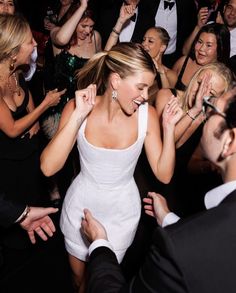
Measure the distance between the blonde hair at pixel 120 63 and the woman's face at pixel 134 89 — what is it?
3 cm

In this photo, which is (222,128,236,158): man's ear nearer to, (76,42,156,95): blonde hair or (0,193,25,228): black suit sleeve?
(76,42,156,95): blonde hair

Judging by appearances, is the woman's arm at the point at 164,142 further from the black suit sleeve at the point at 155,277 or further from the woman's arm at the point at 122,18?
the woman's arm at the point at 122,18

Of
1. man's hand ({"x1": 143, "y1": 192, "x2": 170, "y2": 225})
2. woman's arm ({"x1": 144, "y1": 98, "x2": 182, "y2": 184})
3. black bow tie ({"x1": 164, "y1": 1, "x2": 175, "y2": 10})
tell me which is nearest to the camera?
man's hand ({"x1": 143, "y1": 192, "x2": 170, "y2": 225})

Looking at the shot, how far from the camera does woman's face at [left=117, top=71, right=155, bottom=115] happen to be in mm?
1923

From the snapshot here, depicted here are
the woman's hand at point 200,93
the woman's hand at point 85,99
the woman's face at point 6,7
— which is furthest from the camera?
the woman's face at point 6,7

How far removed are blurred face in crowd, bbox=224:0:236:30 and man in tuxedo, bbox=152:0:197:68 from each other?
1.96ft

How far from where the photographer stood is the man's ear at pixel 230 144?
1135 mm

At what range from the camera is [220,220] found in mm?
960

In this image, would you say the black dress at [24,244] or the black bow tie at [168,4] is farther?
the black bow tie at [168,4]

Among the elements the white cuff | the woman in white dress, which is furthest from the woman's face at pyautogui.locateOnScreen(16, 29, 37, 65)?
the white cuff

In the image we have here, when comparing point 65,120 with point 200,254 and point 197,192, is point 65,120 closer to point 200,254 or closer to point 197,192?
point 197,192

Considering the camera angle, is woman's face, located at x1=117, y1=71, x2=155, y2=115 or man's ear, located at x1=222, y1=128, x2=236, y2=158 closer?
man's ear, located at x1=222, y1=128, x2=236, y2=158

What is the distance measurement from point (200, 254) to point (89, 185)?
47.2 inches

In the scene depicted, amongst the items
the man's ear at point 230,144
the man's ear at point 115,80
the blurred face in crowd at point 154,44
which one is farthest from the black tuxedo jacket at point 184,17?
the man's ear at point 230,144
